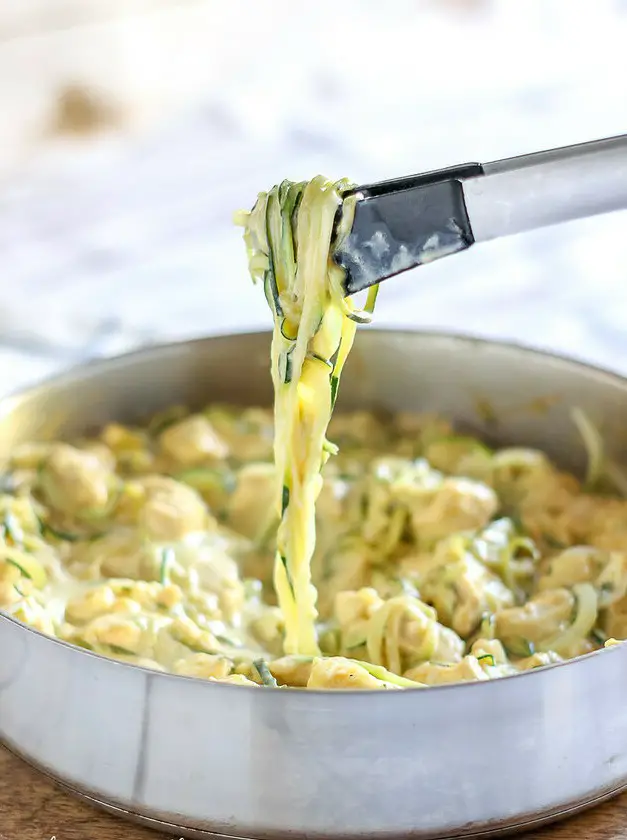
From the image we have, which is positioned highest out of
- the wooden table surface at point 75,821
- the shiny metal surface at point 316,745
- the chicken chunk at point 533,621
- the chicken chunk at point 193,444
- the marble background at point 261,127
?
the marble background at point 261,127

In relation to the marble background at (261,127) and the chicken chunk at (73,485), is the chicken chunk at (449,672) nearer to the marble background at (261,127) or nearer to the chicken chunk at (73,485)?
the chicken chunk at (73,485)

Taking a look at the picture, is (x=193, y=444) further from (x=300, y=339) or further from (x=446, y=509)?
(x=300, y=339)

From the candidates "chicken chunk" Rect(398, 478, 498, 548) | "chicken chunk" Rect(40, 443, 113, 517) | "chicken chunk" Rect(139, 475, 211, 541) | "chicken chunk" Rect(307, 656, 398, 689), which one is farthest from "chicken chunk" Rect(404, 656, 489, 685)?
→ "chicken chunk" Rect(40, 443, 113, 517)

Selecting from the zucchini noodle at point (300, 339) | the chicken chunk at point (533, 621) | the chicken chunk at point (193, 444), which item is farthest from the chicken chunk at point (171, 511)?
the chicken chunk at point (533, 621)

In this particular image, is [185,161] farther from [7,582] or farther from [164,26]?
[7,582]

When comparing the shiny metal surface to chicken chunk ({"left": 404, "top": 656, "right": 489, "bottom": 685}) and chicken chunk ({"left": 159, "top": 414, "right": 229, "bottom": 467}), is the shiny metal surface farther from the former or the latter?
chicken chunk ({"left": 159, "top": 414, "right": 229, "bottom": 467})

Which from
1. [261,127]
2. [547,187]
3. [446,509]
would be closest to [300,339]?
[547,187]

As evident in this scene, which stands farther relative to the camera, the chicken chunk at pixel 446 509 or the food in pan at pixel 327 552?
the chicken chunk at pixel 446 509
